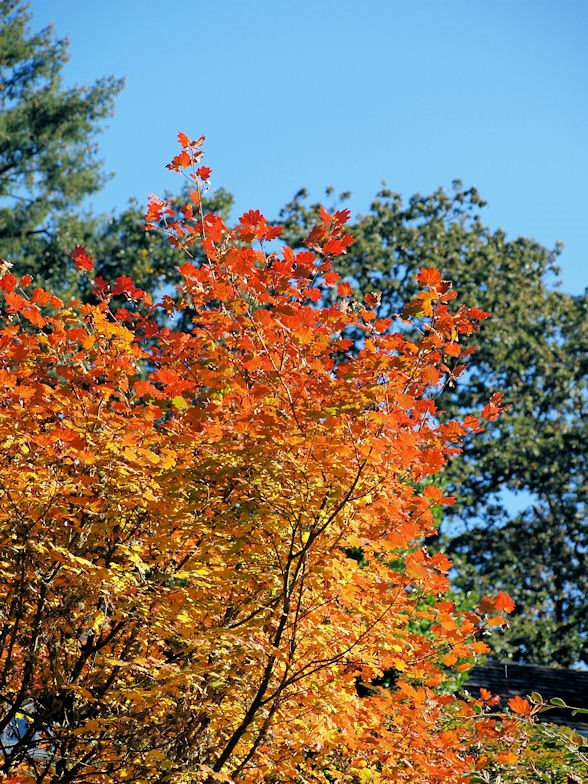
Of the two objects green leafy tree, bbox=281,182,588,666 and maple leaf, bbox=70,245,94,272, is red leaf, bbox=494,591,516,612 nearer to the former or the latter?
maple leaf, bbox=70,245,94,272

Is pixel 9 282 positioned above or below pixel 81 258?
below

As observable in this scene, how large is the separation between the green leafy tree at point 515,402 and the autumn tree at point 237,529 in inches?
616

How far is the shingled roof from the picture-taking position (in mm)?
8761

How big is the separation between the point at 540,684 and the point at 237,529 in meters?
7.07

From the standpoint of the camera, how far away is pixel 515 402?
21844 mm

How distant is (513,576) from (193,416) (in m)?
18.4

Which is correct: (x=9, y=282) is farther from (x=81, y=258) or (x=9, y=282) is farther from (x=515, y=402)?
(x=515, y=402)

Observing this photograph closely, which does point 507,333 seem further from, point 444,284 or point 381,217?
point 444,284

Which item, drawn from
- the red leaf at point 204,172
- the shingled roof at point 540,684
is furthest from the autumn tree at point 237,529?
the shingled roof at point 540,684

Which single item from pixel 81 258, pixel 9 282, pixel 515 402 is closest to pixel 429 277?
pixel 81 258

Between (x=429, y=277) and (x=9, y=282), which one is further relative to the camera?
(x=9, y=282)

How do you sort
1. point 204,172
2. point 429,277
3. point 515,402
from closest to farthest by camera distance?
point 429,277 < point 204,172 < point 515,402

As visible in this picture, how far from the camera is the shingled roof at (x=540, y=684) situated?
28.7ft

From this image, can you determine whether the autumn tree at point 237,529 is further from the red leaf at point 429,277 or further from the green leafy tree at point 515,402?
the green leafy tree at point 515,402
